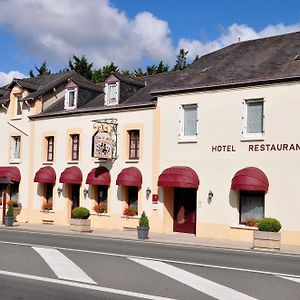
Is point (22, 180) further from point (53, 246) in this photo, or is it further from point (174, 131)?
point (53, 246)

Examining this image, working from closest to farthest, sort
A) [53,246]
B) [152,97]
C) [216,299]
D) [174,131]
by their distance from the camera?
[216,299], [53,246], [174,131], [152,97]

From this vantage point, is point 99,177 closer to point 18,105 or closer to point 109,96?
point 109,96

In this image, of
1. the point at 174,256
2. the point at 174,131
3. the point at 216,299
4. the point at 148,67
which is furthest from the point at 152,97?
the point at 148,67

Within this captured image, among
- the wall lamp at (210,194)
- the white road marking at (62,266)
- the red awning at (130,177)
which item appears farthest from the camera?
the red awning at (130,177)

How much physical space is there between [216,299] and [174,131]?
1717cm

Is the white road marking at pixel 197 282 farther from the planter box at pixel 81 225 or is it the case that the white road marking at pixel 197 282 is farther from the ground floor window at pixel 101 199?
the ground floor window at pixel 101 199

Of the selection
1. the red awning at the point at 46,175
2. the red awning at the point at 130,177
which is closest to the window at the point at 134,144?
the red awning at the point at 130,177

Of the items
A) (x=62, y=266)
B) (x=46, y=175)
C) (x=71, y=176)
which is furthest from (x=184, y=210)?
(x=62, y=266)

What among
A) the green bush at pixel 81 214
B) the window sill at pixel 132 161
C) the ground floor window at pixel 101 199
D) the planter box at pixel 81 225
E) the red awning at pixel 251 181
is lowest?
the planter box at pixel 81 225

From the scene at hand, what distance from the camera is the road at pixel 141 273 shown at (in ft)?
31.9

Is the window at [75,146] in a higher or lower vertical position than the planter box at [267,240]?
higher

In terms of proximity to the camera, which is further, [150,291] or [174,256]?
[174,256]

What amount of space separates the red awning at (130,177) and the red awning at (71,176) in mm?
3430

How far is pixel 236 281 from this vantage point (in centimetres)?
1123
